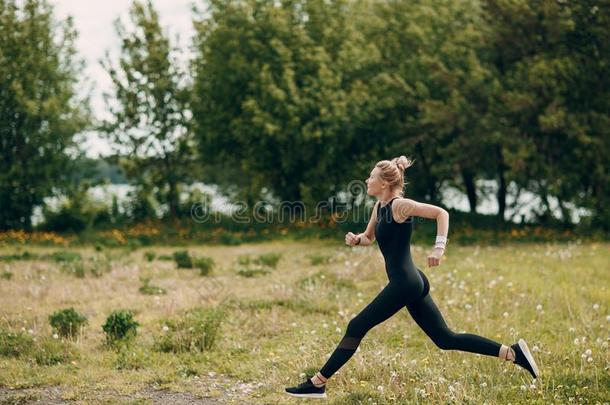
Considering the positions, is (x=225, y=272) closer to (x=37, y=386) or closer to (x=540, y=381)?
(x=37, y=386)

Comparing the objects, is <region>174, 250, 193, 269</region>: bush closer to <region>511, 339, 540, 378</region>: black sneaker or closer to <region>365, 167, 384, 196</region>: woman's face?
<region>365, 167, 384, 196</region>: woman's face

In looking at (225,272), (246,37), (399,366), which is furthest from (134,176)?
(399,366)

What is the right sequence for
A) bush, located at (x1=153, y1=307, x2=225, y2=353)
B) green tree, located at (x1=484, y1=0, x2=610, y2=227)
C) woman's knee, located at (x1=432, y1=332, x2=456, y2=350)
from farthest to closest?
green tree, located at (x1=484, y1=0, x2=610, y2=227)
bush, located at (x1=153, y1=307, x2=225, y2=353)
woman's knee, located at (x1=432, y1=332, x2=456, y2=350)

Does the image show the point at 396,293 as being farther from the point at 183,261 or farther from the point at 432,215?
the point at 183,261

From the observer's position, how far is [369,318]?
649cm

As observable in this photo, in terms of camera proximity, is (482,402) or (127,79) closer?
(482,402)

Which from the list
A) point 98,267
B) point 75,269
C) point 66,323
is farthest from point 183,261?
point 66,323

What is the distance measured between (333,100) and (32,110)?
426 inches

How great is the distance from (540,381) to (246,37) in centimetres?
2029

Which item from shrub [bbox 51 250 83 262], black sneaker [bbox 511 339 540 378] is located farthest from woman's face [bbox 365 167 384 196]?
shrub [bbox 51 250 83 262]

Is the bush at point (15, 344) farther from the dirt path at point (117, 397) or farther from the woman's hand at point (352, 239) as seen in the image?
the woman's hand at point (352, 239)

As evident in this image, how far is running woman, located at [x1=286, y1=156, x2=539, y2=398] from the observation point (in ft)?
21.0

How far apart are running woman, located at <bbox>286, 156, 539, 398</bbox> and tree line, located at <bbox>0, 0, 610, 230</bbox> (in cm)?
1495

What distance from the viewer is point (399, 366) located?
296 inches
